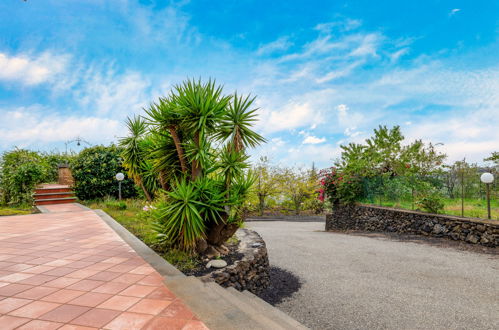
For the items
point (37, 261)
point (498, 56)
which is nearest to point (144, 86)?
point (37, 261)

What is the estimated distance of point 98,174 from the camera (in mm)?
12062

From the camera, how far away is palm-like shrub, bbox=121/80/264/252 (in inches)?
153

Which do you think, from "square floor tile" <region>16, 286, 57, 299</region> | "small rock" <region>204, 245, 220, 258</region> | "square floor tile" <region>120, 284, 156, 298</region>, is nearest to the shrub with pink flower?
"small rock" <region>204, 245, 220, 258</region>

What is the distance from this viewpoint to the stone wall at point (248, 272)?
3467mm

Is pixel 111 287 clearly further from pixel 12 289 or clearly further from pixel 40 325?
pixel 12 289

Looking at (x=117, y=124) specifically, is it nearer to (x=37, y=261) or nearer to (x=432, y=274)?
(x=37, y=261)

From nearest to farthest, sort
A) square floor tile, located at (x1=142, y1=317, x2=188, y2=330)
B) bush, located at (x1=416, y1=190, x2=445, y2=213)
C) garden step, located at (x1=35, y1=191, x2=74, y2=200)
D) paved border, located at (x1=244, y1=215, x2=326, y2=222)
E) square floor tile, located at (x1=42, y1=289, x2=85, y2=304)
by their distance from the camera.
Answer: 1. square floor tile, located at (x1=142, y1=317, x2=188, y2=330)
2. square floor tile, located at (x1=42, y1=289, x2=85, y2=304)
3. bush, located at (x1=416, y1=190, x2=445, y2=213)
4. garden step, located at (x1=35, y1=191, x2=74, y2=200)
5. paved border, located at (x1=244, y1=215, x2=326, y2=222)

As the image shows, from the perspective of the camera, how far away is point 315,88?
37.3 feet

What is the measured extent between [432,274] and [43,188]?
14.1 metres

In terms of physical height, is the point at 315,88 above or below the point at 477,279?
above

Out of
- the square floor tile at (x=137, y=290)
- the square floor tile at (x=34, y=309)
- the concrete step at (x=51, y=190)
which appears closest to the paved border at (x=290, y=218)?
the concrete step at (x=51, y=190)

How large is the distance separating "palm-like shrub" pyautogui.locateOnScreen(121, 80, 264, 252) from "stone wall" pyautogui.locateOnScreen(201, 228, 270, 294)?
0.52 meters

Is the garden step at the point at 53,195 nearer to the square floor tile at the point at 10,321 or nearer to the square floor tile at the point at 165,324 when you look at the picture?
the square floor tile at the point at 10,321

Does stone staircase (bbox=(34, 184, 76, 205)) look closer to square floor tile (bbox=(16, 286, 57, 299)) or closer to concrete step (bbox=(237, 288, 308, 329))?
square floor tile (bbox=(16, 286, 57, 299))
